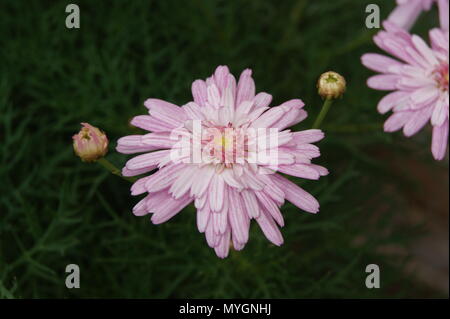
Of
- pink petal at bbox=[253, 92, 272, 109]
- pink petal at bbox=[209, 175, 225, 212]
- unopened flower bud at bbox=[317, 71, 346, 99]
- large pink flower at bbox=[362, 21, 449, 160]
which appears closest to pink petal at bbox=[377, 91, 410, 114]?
large pink flower at bbox=[362, 21, 449, 160]

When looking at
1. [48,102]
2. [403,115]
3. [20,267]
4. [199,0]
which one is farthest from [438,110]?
[20,267]

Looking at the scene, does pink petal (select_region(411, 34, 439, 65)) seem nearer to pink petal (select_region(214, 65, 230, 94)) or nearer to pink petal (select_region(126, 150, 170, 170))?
pink petal (select_region(214, 65, 230, 94))

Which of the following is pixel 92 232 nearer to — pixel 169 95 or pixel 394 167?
pixel 169 95

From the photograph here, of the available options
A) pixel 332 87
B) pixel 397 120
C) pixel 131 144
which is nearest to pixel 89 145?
pixel 131 144

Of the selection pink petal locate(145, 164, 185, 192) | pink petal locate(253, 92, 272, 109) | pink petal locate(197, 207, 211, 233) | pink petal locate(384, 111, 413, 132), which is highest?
pink petal locate(253, 92, 272, 109)

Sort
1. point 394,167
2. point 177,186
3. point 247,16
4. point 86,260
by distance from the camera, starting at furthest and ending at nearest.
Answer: point 394,167, point 247,16, point 86,260, point 177,186

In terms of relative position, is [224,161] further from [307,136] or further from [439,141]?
[439,141]

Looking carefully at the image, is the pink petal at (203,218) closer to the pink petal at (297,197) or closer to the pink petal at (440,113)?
the pink petal at (297,197)
